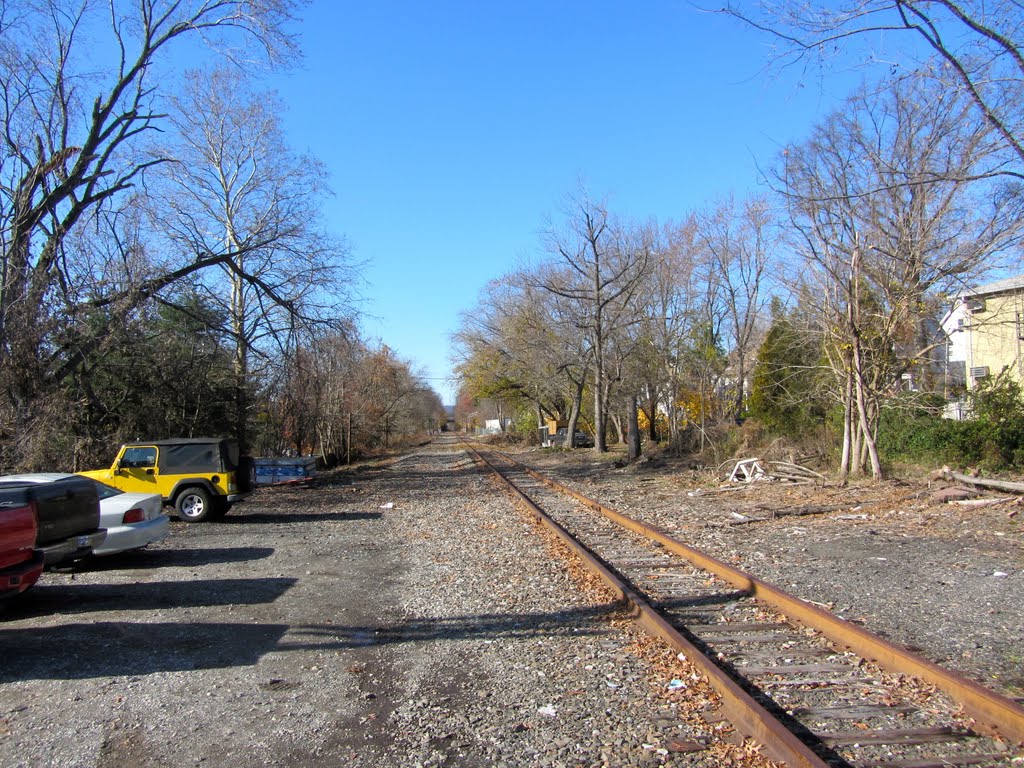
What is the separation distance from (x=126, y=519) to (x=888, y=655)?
9617mm

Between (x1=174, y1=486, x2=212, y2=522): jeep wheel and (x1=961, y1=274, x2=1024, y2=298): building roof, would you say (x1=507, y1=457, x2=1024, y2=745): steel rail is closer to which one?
(x1=174, y1=486, x2=212, y2=522): jeep wheel

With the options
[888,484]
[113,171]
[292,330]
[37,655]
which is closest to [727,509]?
[888,484]

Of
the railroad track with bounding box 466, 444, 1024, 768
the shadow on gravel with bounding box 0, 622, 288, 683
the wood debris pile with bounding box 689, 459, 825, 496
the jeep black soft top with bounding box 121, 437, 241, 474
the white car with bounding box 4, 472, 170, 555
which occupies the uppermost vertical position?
the jeep black soft top with bounding box 121, 437, 241, 474

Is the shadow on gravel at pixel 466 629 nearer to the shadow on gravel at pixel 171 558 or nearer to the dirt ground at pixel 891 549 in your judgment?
the dirt ground at pixel 891 549

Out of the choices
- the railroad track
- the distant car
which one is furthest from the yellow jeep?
the distant car

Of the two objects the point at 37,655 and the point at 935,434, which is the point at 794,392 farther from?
the point at 37,655

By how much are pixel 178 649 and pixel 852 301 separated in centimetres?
1475

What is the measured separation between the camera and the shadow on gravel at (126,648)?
19.8 feet

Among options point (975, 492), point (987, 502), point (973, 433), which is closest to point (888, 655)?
point (987, 502)

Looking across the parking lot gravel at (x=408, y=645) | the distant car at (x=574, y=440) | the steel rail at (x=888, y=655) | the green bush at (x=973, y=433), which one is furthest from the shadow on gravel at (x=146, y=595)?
the distant car at (x=574, y=440)

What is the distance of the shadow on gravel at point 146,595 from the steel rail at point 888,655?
17.0 ft

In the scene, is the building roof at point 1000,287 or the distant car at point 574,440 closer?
the building roof at point 1000,287

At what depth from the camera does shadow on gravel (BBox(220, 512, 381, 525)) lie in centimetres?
1555

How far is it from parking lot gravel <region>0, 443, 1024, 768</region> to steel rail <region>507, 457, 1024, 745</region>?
473 mm
